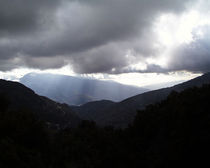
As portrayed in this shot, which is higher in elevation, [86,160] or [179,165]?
[86,160]

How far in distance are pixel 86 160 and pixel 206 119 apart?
544 inches

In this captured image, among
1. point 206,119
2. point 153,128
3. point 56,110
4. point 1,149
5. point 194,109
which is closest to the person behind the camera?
point 1,149

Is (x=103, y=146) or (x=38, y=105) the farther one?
(x=38, y=105)

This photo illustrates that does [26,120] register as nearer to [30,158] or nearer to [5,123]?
[5,123]

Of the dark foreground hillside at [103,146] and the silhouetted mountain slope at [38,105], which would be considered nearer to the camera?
the dark foreground hillside at [103,146]

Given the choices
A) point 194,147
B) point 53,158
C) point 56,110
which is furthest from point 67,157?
point 56,110

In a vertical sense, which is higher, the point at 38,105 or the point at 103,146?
the point at 103,146

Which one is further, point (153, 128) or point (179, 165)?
point (153, 128)

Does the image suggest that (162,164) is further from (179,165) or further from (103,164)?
(103,164)

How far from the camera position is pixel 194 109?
2648 cm

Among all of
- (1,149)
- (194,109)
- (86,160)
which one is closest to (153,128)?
(194,109)

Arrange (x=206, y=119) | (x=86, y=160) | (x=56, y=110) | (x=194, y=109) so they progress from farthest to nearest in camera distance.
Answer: (x=56, y=110), (x=194, y=109), (x=206, y=119), (x=86, y=160)

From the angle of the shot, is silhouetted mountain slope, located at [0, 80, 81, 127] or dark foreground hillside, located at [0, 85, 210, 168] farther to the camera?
silhouetted mountain slope, located at [0, 80, 81, 127]

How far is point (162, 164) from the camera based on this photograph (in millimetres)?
24328
